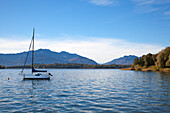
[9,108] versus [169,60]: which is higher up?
[169,60]

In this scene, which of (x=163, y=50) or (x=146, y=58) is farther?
(x=146, y=58)

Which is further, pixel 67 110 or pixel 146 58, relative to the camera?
pixel 146 58

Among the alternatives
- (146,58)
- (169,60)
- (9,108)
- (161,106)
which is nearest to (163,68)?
(169,60)

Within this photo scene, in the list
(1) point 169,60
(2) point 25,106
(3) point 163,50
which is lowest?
(2) point 25,106

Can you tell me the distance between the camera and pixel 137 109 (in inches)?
955

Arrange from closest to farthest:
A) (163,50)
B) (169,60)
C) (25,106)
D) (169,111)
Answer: (169,111) → (25,106) → (169,60) → (163,50)

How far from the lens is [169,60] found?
482 ft

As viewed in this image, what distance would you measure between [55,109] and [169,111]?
1594 centimetres

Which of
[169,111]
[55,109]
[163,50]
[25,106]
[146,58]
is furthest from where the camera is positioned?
[146,58]

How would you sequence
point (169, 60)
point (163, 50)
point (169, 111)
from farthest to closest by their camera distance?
1. point (163, 50)
2. point (169, 60)
3. point (169, 111)

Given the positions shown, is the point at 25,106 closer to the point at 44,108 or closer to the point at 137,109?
the point at 44,108

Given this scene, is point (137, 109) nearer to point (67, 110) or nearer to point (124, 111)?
point (124, 111)

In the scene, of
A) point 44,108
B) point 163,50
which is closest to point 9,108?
point 44,108

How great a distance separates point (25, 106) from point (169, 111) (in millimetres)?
21310
